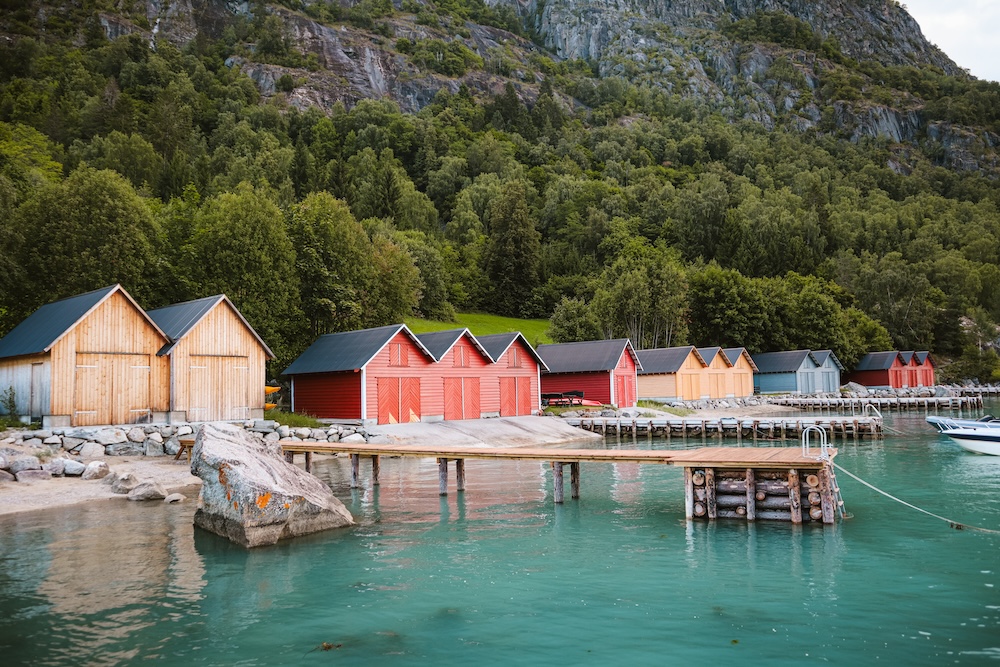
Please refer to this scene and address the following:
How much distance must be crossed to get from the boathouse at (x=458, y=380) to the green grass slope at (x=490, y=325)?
3017cm

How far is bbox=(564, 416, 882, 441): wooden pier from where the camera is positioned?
42781 mm

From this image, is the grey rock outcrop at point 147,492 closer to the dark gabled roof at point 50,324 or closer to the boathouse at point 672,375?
the dark gabled roof at point 50,324

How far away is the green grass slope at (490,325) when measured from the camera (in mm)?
77062

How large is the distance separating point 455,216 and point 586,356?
65.2 metres

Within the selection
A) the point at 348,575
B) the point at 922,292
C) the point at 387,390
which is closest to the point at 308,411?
the point at 387,390

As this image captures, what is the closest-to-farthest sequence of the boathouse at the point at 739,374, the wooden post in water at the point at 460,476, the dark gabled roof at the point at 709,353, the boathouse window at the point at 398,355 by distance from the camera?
the wooden post in water at the point at 460,476
the boathouse window at the point at 398,355
the dark gabled roof at the point at 709,353
the boathouse at the point at 739,374

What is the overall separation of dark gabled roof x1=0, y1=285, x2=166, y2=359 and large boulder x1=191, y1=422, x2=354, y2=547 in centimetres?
1347

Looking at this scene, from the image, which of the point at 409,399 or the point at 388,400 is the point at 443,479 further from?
the point at 409,399

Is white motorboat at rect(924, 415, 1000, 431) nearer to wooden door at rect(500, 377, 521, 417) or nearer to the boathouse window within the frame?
wooden door at rect(500, 377, 521, 417)

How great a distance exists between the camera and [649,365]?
62812mm

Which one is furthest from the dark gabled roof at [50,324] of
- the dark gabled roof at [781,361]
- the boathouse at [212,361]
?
the dark gabled roof at [781,361]

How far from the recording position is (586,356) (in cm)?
5581

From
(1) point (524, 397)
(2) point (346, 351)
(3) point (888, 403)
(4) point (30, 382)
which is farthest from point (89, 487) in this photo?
(3) point (888, 403)

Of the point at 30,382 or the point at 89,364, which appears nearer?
the point at 30,382
